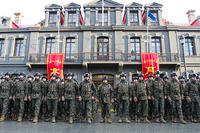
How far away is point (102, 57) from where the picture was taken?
13.9m

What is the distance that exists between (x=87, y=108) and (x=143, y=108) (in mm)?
2326

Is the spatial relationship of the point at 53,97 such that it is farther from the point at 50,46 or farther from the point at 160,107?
the point at 50,46

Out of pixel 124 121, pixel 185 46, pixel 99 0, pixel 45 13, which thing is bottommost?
pixel 124 121

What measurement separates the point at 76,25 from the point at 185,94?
12225mm

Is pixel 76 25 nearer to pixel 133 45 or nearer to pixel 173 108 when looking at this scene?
pixel 133 45

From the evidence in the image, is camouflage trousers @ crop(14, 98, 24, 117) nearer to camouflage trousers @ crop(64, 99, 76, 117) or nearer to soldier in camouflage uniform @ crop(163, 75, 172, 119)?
camouflage trousers @ crop(64, 99, 76, 117)

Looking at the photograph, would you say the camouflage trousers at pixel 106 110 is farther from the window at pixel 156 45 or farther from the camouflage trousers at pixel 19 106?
the window at pixel 156 45

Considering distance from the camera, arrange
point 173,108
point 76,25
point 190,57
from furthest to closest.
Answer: point 76,25
point 190,57
point 173,108

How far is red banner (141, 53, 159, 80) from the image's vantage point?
1330cm

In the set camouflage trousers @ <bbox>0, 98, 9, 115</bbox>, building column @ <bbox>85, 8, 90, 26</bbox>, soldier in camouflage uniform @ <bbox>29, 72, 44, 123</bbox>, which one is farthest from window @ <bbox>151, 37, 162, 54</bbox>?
camouflage trousers @ <bbox>0, 98, 9, 115</bbox>

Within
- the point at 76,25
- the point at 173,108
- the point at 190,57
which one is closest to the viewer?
the point at 173,108

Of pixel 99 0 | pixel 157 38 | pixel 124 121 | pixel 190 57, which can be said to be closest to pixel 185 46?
pixel 190 57

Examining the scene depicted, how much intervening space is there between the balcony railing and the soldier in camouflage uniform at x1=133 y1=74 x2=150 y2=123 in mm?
7185

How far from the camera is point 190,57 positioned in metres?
14.7
